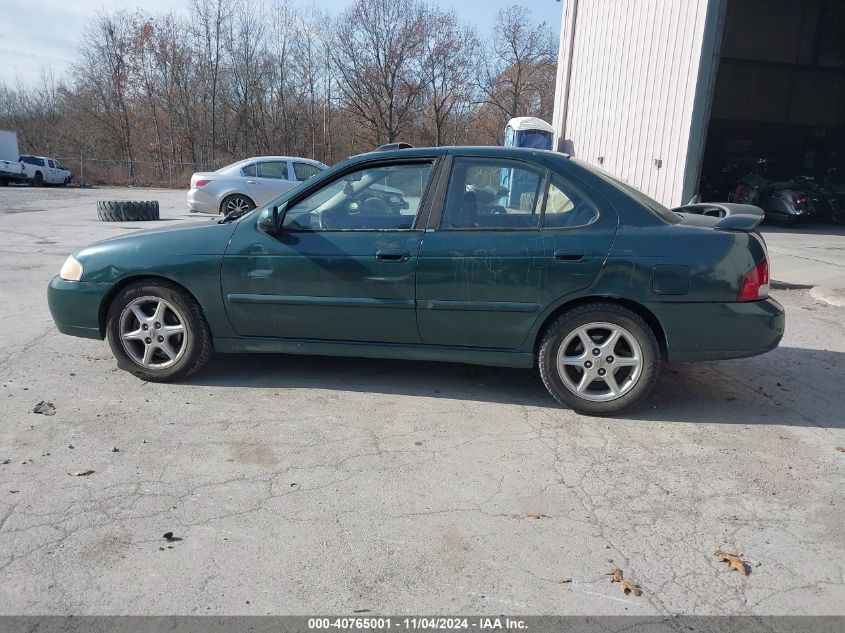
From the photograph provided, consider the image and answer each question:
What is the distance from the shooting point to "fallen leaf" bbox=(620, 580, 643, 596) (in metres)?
2.45

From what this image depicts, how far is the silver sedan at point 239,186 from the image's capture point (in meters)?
14.2

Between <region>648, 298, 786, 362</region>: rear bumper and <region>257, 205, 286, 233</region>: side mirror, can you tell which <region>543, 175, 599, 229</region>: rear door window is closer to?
<region>648, 298, 786, 362</region>: rear bumper

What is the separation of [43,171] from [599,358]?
35636 mm

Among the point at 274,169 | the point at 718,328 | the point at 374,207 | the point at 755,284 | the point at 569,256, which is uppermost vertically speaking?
the point at 274,169

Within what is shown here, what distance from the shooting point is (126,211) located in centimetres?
1573

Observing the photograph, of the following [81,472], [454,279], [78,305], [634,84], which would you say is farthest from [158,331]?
[634,84]

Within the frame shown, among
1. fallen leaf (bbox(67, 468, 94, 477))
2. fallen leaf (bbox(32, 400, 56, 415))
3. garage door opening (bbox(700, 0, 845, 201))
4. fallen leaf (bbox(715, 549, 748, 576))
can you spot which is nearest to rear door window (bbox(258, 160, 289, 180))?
fallen leaf (bbox(32, 400, 56, 415))

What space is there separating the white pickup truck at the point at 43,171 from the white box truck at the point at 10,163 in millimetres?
287

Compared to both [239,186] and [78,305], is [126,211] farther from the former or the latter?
[78,305]

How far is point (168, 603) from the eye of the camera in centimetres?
236

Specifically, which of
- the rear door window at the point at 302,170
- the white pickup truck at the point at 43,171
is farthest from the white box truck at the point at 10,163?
the rear door window at the point at 302,170

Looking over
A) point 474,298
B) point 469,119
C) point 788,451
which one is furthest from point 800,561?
point 469,119

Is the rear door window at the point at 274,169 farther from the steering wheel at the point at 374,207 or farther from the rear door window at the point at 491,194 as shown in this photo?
the rear door window at the point at 491,194

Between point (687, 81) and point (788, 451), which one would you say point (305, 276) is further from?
point (687, 81)
